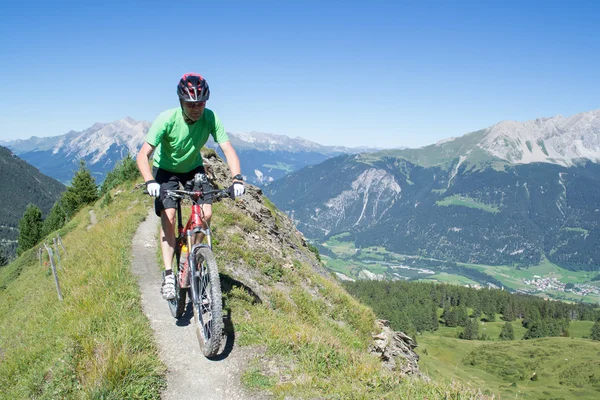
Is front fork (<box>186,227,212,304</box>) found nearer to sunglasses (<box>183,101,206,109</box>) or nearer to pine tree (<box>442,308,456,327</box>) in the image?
sunglasses (<box>183,101,206,109</box>)

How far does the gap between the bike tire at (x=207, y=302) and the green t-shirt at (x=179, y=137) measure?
1805 mm

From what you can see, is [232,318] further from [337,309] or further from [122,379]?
[337,309]

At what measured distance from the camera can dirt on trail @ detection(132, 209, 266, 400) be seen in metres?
5.69

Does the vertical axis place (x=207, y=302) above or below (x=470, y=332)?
above

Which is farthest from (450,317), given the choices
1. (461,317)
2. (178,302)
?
(178,302)

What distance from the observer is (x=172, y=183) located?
7.28 meters

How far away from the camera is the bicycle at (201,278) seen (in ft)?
19.7

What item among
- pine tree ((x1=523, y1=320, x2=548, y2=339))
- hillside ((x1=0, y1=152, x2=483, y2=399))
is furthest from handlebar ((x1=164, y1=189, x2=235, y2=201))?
pine tree ((x1=523, y1=320, x2=548, y2=339))

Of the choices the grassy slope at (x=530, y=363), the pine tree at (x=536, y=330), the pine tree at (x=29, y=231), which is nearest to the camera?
the pine tree at (x=29, y=231)

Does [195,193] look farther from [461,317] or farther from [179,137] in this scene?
[461,317]

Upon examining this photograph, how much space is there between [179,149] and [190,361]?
3864 mm

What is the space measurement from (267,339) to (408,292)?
581ft

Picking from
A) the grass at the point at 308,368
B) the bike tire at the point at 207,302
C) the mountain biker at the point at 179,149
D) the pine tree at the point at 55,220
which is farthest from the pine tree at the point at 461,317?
the mountain biker at the point at 179,149

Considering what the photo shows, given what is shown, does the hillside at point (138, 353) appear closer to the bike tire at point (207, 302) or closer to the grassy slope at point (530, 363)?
the bike tire at point (207, 302)
